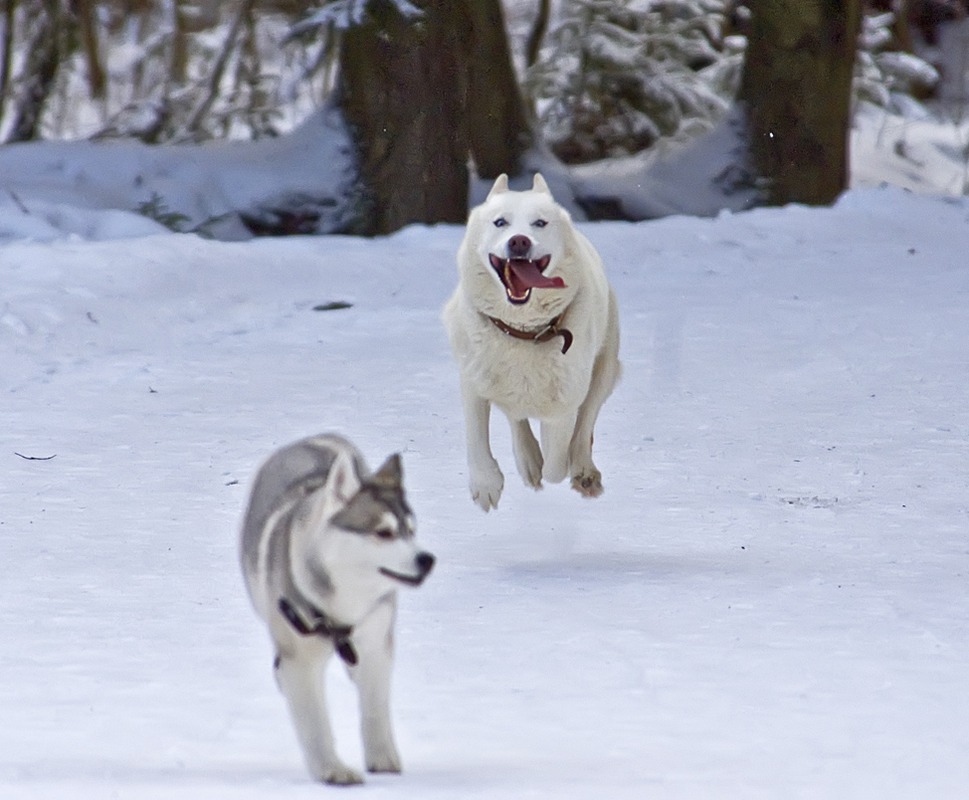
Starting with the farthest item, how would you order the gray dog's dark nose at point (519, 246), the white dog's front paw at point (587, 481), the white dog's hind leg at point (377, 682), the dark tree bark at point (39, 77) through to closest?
1. the dark tree bark at point (39, 77)
2. the white dog's front paw at point (587, 481)
3. the gray dog's dark nose at point (519, 246)
4. the white dog's hind leg at point (377, 682)

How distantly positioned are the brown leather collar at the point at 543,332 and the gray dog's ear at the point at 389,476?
3086 millimetres

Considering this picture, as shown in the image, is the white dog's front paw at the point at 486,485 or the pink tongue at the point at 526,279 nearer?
the pink tongue at the point at 526,279

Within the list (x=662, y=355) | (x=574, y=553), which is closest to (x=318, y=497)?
(x=574, y=553)

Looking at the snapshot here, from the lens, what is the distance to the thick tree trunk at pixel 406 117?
14266mm

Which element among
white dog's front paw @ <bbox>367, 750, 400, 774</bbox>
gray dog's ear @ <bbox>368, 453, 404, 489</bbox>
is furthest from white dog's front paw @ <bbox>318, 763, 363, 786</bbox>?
gray dog's ear @ <bbox>368, 453, 404, 489</bbox>

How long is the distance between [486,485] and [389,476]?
306cm

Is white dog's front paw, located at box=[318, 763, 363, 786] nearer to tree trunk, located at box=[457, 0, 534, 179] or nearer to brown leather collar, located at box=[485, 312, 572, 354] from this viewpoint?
brown leather collar, located at box=[485, 312, 572, 354]

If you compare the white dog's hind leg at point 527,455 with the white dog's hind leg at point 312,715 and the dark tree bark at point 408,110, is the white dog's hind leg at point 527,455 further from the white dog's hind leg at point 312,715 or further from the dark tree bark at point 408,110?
the dark tree bark at point 408,110

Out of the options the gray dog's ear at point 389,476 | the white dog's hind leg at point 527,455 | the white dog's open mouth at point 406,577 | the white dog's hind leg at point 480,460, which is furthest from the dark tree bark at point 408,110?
the white dog's open mouth at point 406,577

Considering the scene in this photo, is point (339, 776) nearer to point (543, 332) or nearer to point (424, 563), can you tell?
point (424, 563)

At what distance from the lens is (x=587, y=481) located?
23.0 ft

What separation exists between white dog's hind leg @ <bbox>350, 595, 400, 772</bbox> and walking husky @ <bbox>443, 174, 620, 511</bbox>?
2838mm

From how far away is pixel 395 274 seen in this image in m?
12.7

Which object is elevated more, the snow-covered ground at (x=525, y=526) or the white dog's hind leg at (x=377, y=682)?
the white dog's hind leg at (x=377, y=682)
